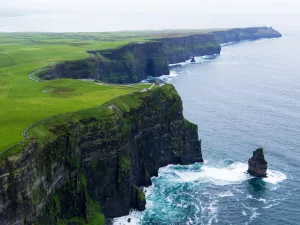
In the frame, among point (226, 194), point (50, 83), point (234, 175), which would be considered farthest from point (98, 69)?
point (226, 194)

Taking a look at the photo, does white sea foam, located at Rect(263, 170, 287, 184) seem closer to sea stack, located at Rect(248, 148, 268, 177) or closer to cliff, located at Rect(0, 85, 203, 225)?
sea stack, located at Rect(248, 148, 268, 177)

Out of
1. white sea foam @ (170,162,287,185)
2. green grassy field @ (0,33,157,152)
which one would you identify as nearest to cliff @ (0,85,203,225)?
green grassy field @ (0,33,157,152)

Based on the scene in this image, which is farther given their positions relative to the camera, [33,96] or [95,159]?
[33,96]

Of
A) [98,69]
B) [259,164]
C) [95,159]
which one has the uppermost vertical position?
[98,69]

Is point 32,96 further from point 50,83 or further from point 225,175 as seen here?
point 225,175

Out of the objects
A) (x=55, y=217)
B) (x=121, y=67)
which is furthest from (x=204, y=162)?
(x=121, y=67)

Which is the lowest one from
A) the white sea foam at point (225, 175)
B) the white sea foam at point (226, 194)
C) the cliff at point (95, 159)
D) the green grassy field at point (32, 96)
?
the white sea foam at point (226, 194)

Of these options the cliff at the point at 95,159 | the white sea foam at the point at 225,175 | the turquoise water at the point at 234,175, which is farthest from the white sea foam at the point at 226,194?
the cliff at the point at 95,159

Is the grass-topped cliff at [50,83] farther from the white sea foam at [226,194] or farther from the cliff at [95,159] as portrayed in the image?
A: the white sea foam at [226,194]
